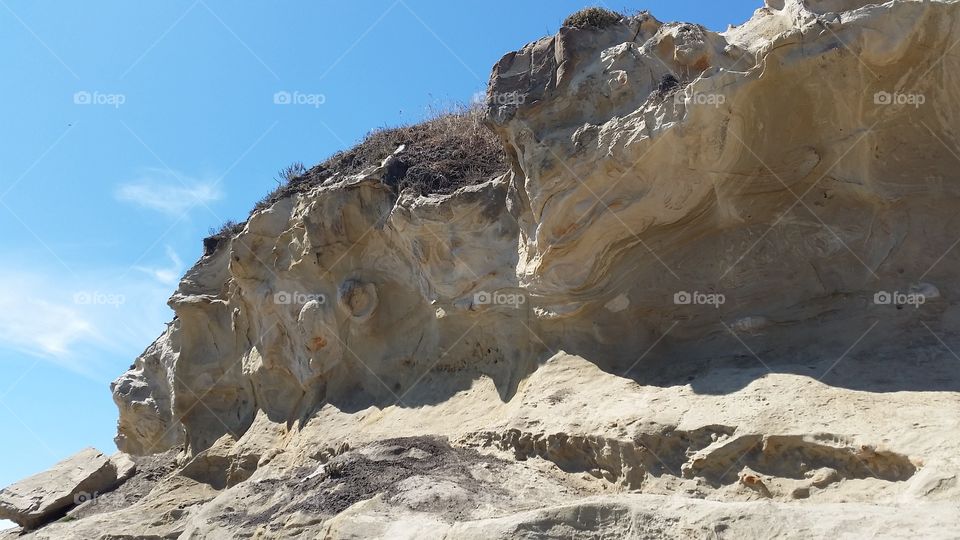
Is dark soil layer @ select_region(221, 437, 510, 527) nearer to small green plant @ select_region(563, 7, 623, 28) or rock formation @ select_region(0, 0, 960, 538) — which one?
rock formation @ select_region(0, 0, 960, 538)

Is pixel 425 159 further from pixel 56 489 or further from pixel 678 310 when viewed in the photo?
pixel 56 489

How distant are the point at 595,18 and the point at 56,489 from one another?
1072 centimetres

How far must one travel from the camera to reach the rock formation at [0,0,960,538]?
545cm

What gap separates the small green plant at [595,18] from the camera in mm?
8586

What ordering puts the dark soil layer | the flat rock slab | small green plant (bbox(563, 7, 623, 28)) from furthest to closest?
the flat rock slab < small green plant (bbox(563, 7, 623, 28)) < the dark soil layer

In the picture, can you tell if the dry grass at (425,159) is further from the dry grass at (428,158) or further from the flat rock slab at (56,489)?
the flat rock slab at (56,489)

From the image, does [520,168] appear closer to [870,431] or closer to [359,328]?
[359,328]

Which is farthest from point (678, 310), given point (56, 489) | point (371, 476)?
point (56, 489)

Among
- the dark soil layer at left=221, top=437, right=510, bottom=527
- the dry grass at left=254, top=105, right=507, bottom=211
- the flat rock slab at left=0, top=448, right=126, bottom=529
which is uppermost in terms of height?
the dry grass at left=254, top=105, right=507, bottom=211

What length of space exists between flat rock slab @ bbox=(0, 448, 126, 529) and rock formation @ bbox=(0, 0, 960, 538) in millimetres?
2871

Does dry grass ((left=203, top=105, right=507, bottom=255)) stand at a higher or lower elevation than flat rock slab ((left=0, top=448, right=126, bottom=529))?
higher

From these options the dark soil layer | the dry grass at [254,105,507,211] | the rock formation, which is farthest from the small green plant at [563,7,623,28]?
the dark soil layer

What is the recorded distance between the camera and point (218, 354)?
1338 centimetres

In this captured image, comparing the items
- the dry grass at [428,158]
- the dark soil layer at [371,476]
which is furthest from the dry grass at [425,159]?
the dark soil layer at [371,476]
